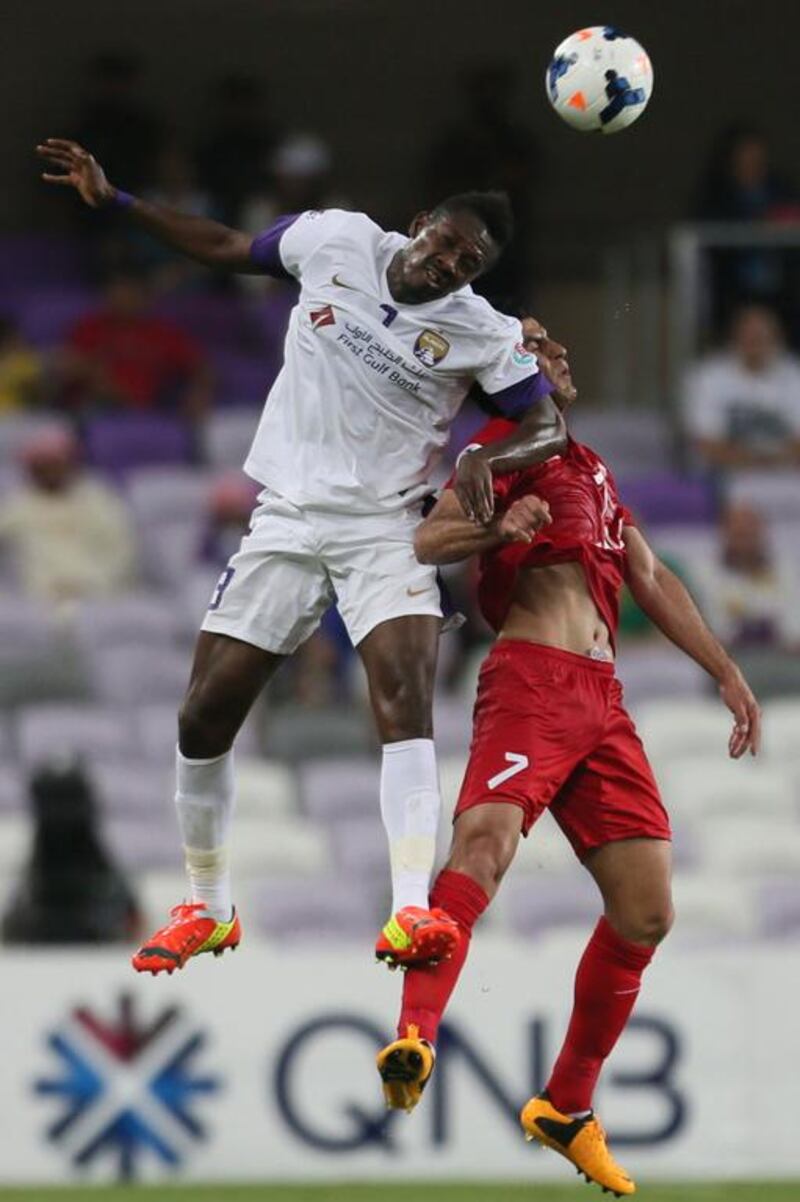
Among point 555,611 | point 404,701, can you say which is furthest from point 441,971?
point 555,611

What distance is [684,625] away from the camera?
28.6 ft

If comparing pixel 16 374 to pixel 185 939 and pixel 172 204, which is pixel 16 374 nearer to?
pixel 172 204

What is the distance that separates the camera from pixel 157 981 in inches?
475

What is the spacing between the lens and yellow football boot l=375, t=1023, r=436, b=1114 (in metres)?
7.79

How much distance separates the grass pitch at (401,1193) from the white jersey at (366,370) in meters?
3.76

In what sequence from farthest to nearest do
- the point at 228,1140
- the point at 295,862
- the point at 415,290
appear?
the point at 295,862
the point at 228,1140
the point at 415,290

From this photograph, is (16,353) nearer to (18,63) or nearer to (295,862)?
(18,63)

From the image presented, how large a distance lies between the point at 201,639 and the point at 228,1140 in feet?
13.3

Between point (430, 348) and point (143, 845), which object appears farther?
point (143, 845)

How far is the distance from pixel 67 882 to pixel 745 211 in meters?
6.04

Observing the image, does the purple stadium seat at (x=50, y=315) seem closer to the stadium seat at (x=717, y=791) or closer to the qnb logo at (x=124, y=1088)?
the stadium seat at (x=717, y=791)

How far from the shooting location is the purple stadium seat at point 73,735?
13.2 m

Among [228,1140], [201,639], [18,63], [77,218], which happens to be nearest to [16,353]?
[77,218]

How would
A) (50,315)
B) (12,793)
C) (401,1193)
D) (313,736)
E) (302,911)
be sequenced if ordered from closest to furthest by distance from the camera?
(401,1193) < (302,911) < (12,793) < (313,736) < (50,315)
